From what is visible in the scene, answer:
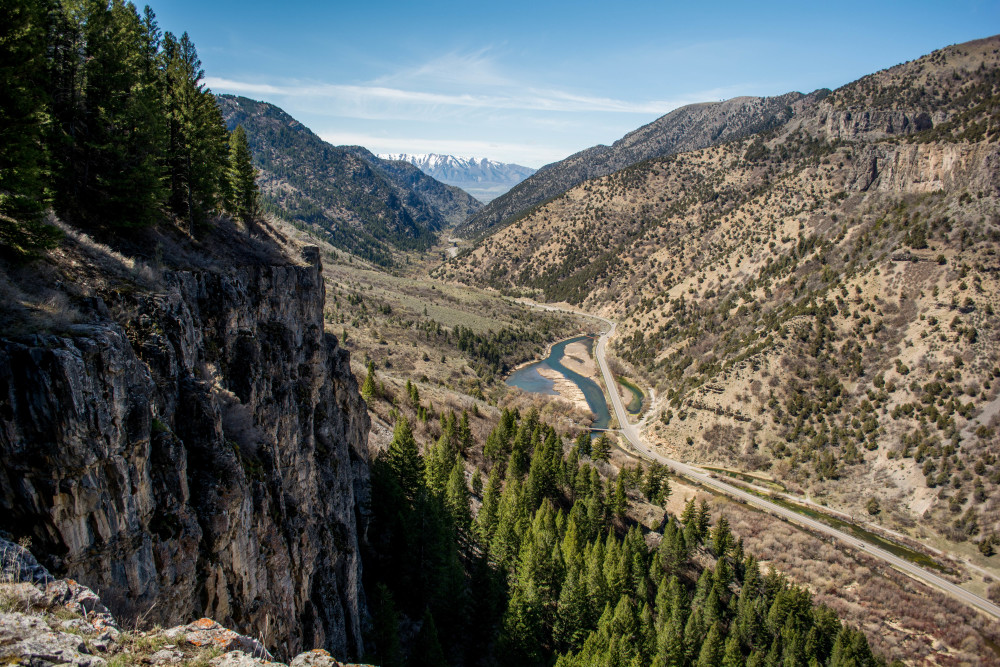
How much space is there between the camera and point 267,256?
27.5 m

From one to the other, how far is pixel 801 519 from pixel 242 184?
72.0 metres

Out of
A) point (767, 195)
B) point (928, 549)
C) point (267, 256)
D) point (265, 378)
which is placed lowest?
point (928, 549)

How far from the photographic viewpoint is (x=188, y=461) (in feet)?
48.6

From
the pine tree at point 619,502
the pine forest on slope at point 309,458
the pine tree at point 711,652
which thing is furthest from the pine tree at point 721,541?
the pine tree at point 711,652

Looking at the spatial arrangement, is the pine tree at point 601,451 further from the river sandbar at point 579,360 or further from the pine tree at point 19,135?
the pine tree at point 19,135

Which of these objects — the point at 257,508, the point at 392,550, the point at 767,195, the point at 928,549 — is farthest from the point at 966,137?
the point at 257,508

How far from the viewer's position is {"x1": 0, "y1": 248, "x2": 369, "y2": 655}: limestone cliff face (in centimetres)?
1040

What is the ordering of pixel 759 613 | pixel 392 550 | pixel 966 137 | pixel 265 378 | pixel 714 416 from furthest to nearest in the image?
1. pixel 966 137
2. pixel 714 416
3. pixel 759 613
4. pixel 392 550
5. pixel 265 378

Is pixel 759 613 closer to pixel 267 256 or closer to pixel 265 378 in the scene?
pixel 265 378

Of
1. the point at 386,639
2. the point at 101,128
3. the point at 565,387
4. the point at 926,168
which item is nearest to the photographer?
the point at 101,128

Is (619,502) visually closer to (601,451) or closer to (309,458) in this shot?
(601,451)

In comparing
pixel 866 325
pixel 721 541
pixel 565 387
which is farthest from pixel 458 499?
pixel 866 325

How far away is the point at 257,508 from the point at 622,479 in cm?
4657

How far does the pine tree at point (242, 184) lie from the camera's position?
104 ft
